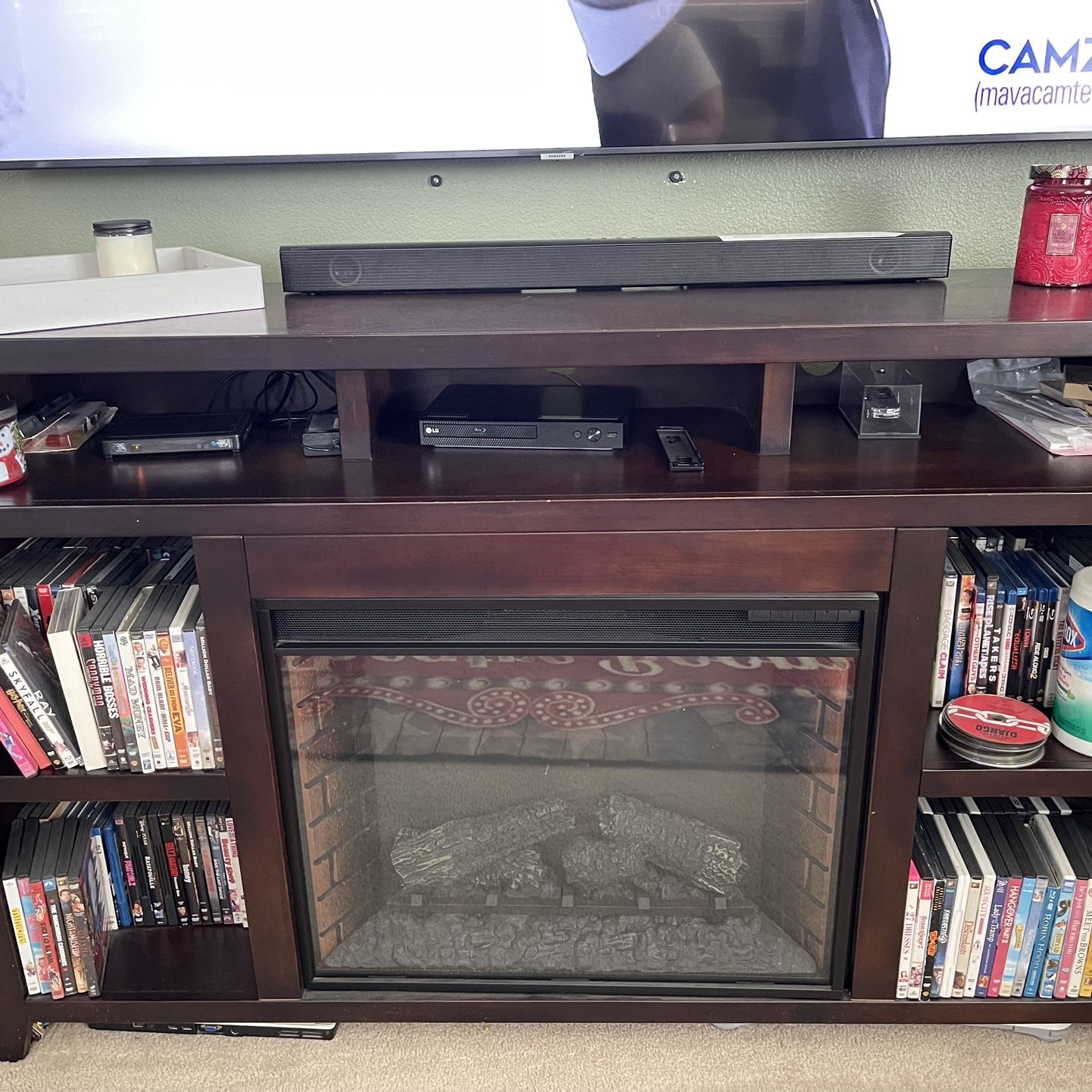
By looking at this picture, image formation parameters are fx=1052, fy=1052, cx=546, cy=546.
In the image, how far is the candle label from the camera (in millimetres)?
1255

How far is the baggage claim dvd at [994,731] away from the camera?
4.00ft

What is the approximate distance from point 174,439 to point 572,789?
0.67m

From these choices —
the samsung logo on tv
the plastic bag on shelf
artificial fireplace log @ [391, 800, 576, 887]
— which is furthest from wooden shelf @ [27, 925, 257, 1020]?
the samsung logo on tv

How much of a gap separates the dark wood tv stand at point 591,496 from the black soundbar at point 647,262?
3 cm

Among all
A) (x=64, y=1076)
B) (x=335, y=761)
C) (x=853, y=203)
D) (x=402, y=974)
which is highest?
(x=853, y=203)

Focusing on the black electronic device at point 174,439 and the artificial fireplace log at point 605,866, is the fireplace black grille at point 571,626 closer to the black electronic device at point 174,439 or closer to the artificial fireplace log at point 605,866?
the black electronic device at point 174,439

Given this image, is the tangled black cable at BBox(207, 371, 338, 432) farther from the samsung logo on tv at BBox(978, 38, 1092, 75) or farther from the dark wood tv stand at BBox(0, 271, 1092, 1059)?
the samsung logo on tv at BBox(978, 38, 1092, 75)

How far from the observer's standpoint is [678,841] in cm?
139

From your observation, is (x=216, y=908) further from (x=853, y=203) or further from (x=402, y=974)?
(x=853, y=203)

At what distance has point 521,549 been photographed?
1146 millimetres

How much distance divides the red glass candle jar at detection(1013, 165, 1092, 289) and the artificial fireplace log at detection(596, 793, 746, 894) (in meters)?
0.81

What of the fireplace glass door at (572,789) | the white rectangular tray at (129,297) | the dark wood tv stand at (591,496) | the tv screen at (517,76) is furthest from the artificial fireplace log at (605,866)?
the tv screen at (517,76)

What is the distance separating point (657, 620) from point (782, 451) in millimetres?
247

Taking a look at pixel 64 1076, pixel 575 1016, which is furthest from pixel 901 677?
pixel 64 1076
